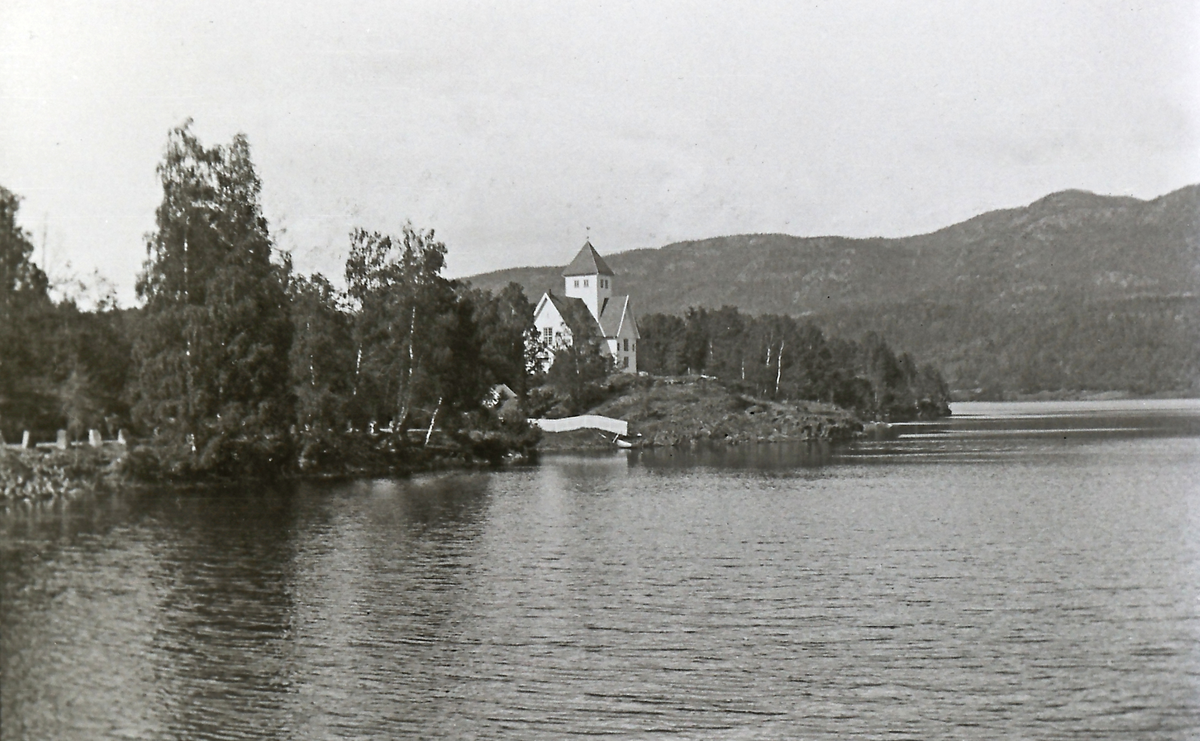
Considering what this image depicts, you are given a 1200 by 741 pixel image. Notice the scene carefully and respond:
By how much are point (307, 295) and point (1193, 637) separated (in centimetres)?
5462

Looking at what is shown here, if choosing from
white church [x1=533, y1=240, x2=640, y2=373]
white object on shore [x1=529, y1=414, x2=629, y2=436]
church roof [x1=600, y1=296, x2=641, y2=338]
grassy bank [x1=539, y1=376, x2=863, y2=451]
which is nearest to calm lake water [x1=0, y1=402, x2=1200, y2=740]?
white object on shore [x1=529, y1=414, x2=629, y2=436]

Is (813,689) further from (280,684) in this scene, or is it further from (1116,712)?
(280,684)

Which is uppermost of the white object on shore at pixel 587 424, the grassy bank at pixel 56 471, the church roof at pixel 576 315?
the church roof at pixel 576 315

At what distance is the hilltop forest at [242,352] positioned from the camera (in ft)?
175

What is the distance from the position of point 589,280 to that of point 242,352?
86487 millimetres

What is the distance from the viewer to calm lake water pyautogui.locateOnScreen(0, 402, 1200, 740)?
720 inches

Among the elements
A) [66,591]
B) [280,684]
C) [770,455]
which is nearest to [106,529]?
[66,591]

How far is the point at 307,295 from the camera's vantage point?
6644 cm

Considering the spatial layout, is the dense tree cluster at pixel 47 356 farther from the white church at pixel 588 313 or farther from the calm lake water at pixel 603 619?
the white church at pixel 588 313

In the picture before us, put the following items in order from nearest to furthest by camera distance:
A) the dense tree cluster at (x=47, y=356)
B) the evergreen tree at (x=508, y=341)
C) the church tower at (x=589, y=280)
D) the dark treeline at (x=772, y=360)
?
the dense tree cluster at (x=47, y=356)
the evergreen tree at (x=508, y=341)
the church tower at (x=589, y=280)
the dark treeline at (x=772, y=360)

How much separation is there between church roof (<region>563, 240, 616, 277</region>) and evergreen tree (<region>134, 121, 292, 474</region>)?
81.8 meters

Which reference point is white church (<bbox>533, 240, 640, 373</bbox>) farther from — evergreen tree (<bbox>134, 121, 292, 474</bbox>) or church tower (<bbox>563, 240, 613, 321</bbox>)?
evergreen tree (<bbox>134, 121, 292, 474</bbox>)

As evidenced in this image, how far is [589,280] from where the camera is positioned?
138375 mm

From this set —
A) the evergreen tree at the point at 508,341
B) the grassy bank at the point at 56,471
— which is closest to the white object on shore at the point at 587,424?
the evergreen tree at the point at 508,341
